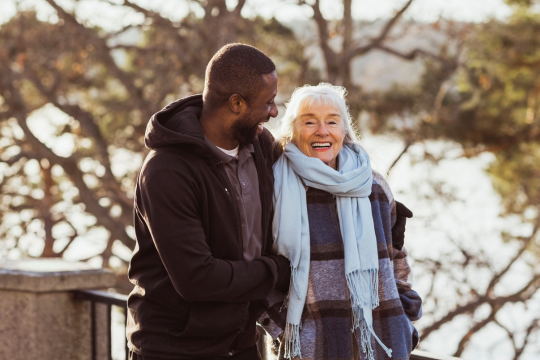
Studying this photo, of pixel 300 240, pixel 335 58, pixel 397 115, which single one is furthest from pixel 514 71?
pixel 300 240

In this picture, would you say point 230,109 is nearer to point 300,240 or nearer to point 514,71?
point 300,240

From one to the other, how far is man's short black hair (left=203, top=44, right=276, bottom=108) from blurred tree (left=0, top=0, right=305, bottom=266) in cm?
751

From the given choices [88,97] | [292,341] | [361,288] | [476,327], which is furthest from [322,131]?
[88,97]

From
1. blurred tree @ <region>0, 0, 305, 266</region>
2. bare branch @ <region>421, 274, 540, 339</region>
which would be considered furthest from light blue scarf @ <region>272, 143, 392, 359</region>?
bare branch @ <region>421, 274, 540, 339</region>

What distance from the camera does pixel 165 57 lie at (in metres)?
11.1

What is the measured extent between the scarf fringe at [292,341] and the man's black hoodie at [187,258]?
0.23m

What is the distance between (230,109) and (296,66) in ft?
31.4

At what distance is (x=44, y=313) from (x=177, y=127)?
229cm

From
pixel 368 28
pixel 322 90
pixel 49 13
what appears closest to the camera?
pixel 322 90

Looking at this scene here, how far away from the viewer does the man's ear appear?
211 centimetres

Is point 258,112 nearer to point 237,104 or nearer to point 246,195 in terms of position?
point 237,104

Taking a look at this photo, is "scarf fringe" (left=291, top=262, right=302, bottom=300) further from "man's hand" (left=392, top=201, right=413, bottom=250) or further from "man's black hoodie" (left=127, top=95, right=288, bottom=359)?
"man's hand" (left=392, top=201, right=413, bottom=250)

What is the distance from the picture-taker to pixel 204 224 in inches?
82.2

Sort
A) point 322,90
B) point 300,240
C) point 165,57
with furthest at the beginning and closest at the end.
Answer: point 165,57 → point 322,90 → point 300,240
